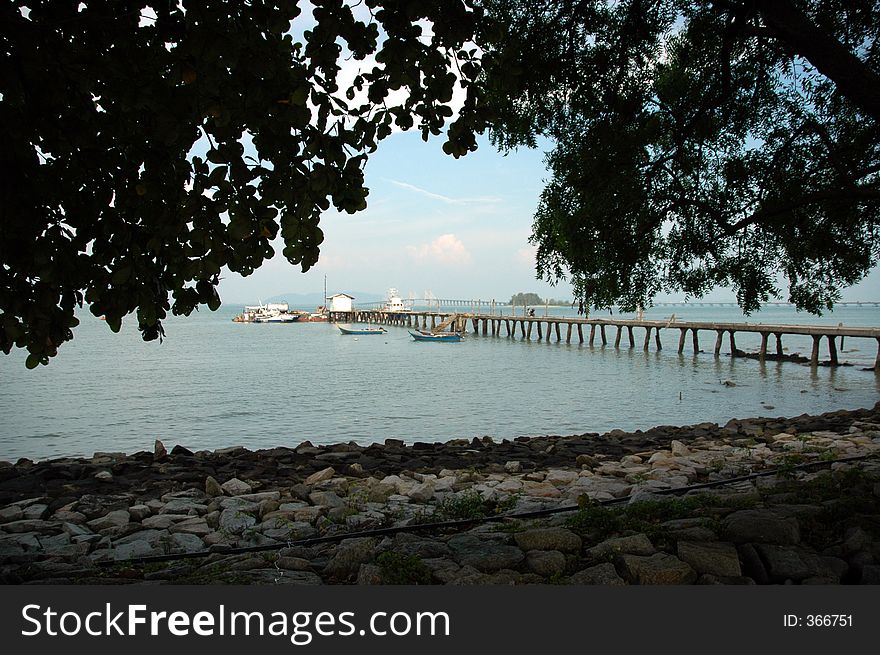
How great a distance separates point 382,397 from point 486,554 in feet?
77.6

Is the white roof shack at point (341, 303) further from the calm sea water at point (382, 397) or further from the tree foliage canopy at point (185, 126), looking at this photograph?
the tree foliage canopy at point (185, 126)

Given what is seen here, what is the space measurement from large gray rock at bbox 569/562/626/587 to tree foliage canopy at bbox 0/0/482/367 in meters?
2.68

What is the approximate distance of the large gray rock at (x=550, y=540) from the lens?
17.3 ft

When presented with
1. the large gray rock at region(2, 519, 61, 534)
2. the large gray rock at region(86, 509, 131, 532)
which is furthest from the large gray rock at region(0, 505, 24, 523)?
the large gray rock at region(86, 509, 131, 532)

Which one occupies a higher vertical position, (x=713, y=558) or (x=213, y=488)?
(x=713, y=558)

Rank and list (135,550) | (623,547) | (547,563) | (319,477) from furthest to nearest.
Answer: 1. (319,477)
2. (135,550)
3. (623,547)
4. (547,563)

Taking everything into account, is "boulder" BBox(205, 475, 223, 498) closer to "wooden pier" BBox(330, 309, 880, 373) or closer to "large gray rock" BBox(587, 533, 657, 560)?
"large gray rock" BBox(587, 533, 657, 560)

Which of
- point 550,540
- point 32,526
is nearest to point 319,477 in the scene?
point 32,526

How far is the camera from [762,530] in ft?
17.1

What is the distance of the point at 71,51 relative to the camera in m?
3.72

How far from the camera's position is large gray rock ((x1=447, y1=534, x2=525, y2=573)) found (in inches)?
199

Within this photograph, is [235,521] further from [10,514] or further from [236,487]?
[10,514]

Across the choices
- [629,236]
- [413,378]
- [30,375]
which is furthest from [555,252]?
[30,375]

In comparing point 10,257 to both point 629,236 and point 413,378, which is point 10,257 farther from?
point 413,378
